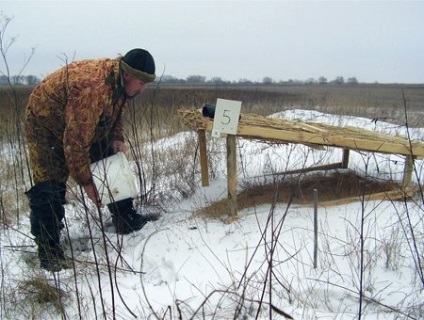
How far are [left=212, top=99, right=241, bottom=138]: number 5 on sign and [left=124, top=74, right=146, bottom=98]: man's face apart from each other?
66 cm

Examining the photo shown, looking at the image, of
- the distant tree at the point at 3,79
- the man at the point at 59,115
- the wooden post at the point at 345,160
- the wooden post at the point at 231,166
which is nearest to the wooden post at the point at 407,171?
the wooden post at the point at 345,160

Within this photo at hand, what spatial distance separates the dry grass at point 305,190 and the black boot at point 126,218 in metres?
0.57

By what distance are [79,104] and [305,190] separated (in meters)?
2.48

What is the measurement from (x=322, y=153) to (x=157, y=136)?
356cm

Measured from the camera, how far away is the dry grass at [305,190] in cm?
366

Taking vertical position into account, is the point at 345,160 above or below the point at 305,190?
above

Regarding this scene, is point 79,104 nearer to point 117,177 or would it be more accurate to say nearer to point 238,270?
point 117,177

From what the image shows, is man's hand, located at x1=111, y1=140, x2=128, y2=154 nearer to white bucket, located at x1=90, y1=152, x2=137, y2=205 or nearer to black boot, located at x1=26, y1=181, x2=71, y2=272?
white bucket, located at x1=90, y1=152, x2=137, y2=205

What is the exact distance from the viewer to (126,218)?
3.49 metres

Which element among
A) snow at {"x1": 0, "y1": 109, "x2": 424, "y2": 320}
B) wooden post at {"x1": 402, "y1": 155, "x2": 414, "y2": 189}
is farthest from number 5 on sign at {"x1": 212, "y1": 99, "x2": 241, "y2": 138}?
wooden post at {"x1": 402, "y1": 155, "x2": 414, "y2": 189}

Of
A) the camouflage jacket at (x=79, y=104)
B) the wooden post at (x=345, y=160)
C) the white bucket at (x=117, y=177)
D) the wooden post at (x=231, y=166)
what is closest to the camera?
the camouflage jacket at (x=79, y=104)

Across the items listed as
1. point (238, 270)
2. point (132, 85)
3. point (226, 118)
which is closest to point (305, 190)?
point (226, 118)

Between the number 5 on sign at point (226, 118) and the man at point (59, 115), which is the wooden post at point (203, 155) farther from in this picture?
the man at point (59, 115)

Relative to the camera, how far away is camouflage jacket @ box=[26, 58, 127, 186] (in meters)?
2.64
